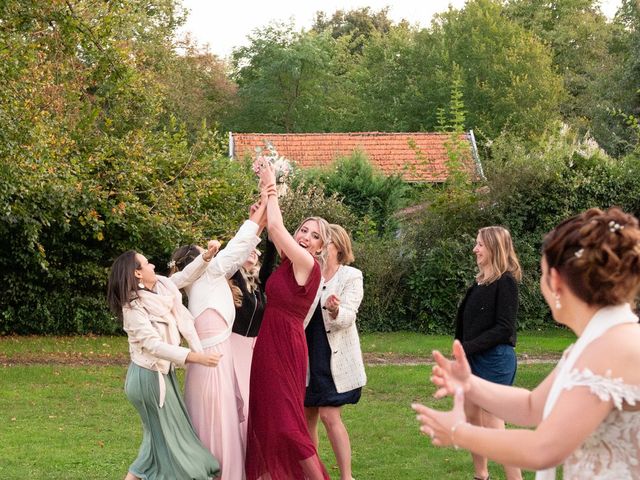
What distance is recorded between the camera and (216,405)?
7109 millimetres

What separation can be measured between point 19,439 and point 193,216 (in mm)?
10160

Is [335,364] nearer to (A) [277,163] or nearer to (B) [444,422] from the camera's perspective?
(A) [277,163]

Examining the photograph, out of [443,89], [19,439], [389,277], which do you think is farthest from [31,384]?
[443,89]

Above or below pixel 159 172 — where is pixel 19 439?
below

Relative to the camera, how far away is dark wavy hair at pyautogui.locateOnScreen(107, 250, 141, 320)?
692 cm

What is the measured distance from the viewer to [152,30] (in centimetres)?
4047

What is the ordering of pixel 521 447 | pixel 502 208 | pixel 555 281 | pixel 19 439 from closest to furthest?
pixel 521 447 → pixel 555 281 → pixel 19 439 → pixel 502 208

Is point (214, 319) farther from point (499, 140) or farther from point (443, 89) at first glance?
point (443, 89)

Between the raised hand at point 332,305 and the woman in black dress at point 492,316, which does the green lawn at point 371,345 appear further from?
the raised hand at point 332,305

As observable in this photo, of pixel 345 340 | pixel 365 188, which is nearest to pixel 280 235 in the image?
pixel 345 340

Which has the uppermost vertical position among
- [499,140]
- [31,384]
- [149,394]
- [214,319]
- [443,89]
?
[443,89]

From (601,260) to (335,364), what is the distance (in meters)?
4.92

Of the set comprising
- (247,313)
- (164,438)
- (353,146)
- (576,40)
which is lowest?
(164,438)

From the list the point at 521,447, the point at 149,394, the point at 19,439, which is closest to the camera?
the point at 521,447
